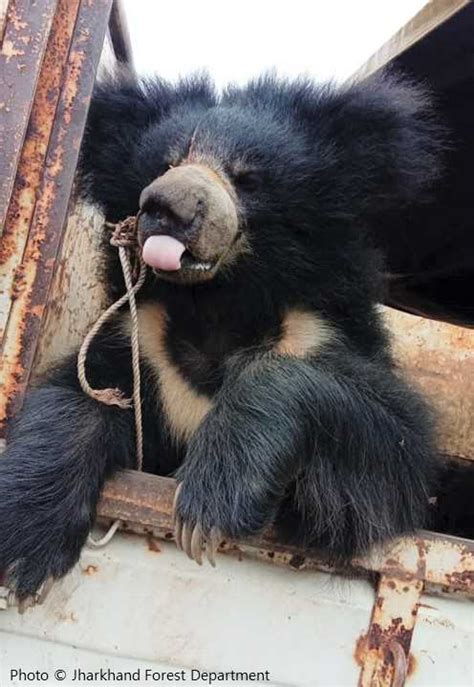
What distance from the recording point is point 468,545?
1.72 meters

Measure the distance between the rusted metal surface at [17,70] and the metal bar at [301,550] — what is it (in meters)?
0.63

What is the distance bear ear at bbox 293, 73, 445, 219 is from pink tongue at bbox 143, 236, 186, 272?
59 centimetres

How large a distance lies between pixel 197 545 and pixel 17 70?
1095 mm

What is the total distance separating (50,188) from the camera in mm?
1927

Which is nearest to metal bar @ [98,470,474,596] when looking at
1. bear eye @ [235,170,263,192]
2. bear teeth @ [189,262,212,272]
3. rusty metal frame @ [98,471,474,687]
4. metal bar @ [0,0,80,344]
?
rusty metal frame @ [98,471,474,687]

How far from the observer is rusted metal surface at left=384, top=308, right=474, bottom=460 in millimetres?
3289

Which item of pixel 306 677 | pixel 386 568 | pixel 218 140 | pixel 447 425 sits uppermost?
pixel 218 140

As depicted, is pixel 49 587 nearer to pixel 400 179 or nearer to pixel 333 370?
pixel 333 370

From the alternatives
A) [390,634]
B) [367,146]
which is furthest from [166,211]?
[390,634]

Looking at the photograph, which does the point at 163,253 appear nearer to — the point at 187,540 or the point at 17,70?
the point at 17,70

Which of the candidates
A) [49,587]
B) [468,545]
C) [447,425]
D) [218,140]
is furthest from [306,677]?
[447,425]

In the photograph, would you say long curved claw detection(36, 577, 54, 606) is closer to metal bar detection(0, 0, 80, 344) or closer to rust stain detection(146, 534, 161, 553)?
rust stain detection(146, 534, 161, 553)

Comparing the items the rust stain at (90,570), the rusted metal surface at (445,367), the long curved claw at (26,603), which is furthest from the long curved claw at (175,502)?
the rusted metal surface at (445,367)

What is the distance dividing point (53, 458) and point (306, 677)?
71cm
